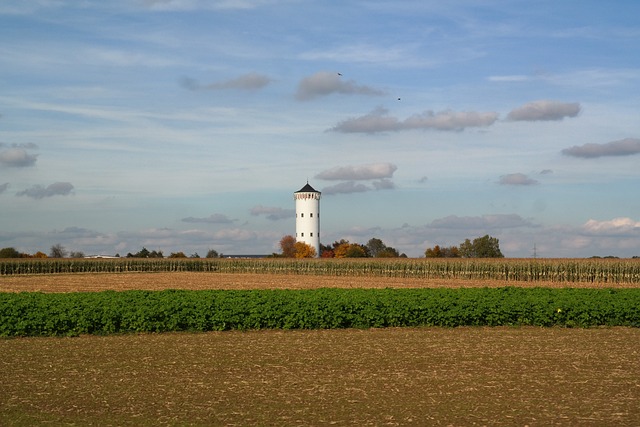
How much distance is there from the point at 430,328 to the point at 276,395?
442 inches

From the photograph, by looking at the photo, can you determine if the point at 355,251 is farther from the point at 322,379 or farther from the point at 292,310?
the point at 322,379

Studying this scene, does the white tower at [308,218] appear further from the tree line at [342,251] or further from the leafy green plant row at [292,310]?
the leafy green plant row at [292,310]

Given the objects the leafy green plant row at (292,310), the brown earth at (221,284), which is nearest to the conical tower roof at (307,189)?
the brown earth at (221,284)

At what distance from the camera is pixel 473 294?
88.2 ft

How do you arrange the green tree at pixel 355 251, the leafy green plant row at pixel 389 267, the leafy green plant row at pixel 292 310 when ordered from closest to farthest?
the leafy green plant row at pixel 292 310, the leafy green plant row at pixel 389 267, the green tree at pixel 355 251

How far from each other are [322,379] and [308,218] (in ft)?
317

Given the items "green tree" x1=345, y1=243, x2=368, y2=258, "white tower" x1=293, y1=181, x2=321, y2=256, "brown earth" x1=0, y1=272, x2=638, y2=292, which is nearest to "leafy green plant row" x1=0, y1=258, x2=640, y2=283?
"brown earth" x1=0, y1=272, x2=638, y2=292

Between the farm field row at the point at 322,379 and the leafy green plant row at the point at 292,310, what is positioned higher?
the leafy green plant row at the point at 292,310

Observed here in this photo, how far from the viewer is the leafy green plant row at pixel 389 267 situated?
62375mm

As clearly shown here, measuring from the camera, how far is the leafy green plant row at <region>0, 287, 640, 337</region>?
23.1 m

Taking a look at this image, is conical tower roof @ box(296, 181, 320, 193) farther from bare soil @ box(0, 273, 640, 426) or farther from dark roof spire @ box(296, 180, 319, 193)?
bare soil @ box(0, 273, 640, 426)

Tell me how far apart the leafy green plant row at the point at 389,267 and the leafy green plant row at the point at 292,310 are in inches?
1466

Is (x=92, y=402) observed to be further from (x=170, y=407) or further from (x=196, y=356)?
(x=196, y=356)

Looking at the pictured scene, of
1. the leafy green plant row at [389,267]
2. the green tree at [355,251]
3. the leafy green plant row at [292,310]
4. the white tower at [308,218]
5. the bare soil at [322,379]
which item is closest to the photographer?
the bare soil at [322,379]
